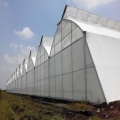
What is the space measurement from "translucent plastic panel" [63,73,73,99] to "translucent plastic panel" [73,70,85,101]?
101cm

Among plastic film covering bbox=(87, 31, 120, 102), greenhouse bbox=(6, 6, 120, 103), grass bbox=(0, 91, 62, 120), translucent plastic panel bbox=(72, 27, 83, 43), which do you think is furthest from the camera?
translucent plastic panel bbox=(72, 27, 83, 43)

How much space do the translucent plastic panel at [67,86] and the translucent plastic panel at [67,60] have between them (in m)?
0.53

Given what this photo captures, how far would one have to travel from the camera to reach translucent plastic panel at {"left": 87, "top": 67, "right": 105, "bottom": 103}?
14836 millimetres

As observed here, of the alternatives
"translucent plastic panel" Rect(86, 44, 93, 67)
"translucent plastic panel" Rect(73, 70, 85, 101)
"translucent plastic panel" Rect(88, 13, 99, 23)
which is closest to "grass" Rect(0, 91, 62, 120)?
"translucent plastic panel" Rect(73, 70, 85, 101)

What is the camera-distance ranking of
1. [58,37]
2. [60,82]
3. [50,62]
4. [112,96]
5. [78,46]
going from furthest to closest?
[50,62] < [58,37] < [60,82] < [78,46] < [112,96]

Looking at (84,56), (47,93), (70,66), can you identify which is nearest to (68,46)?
(70,66)

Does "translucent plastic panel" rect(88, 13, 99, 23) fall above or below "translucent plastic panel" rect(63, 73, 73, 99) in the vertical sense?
above

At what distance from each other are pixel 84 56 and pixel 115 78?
114 inches

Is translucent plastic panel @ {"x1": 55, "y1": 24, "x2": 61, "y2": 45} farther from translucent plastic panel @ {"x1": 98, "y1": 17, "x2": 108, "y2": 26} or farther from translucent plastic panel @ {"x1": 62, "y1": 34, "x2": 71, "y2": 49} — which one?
translucent plastic panel @ {"x1": 98, "y1": 17, "x2": 108, "y2": 26}

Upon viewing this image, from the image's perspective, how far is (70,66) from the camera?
20.2 meters

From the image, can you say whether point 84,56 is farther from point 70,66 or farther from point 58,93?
point 58,93

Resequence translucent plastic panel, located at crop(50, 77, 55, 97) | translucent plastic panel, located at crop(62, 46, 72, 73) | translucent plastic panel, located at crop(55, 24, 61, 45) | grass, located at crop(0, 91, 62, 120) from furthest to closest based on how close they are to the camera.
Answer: translucent plastic panel, located at crop(50, 77, 55, 97) → translucent plastic panel, located at crop(55, 24, 61, 45) → translucent plastic panel, located at crop(62, 46, 72, 73) → grass, located at crop(0, 91, 62, 120)

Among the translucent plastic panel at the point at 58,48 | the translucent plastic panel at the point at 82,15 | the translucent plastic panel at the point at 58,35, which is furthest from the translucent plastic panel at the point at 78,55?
the translucent plastic panel at the point at 82,15

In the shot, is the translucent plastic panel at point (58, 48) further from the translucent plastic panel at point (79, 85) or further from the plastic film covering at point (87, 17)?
the translucent plastic panel at point (79, 85)
